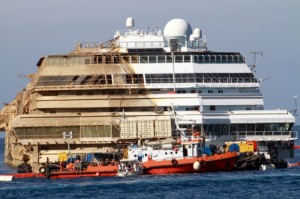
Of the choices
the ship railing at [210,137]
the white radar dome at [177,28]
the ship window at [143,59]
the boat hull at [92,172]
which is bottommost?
the boat hull at [92,172]

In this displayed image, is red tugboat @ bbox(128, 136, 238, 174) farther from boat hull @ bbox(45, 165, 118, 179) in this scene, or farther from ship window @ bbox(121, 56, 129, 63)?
ship window @ bbox(121, 56, 129, 63)

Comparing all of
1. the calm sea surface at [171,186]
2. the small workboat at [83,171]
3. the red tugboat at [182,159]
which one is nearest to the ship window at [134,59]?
the small workboat at [83,171]

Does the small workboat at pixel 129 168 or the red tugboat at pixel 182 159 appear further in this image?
the red tugboat at pixel 182 159

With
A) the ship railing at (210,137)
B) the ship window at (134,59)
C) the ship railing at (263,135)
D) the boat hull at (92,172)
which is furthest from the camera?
the ship window at (134,59)

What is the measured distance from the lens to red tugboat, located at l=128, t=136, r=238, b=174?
126m

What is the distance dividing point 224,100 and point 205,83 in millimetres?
2985

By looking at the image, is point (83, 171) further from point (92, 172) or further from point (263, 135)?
point (263, 135)

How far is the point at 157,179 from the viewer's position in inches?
4727

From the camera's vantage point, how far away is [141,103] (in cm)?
14275

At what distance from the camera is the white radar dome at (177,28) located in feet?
532

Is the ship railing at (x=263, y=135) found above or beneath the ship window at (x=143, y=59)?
beneath

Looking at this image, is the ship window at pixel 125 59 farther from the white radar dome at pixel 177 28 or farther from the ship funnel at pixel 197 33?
the ship funnel at pixel 197 33

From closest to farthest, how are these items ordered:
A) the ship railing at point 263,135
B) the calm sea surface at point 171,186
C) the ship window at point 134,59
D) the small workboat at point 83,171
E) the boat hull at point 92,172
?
the calm sea surface at point 171,186 → the boat hull at point 92,172 → the small workboat at point 83,171 → the ship railing at point 263,135 → the ship window at point 134,59

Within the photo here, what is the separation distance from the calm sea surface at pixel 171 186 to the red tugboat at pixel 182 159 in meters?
1.96
